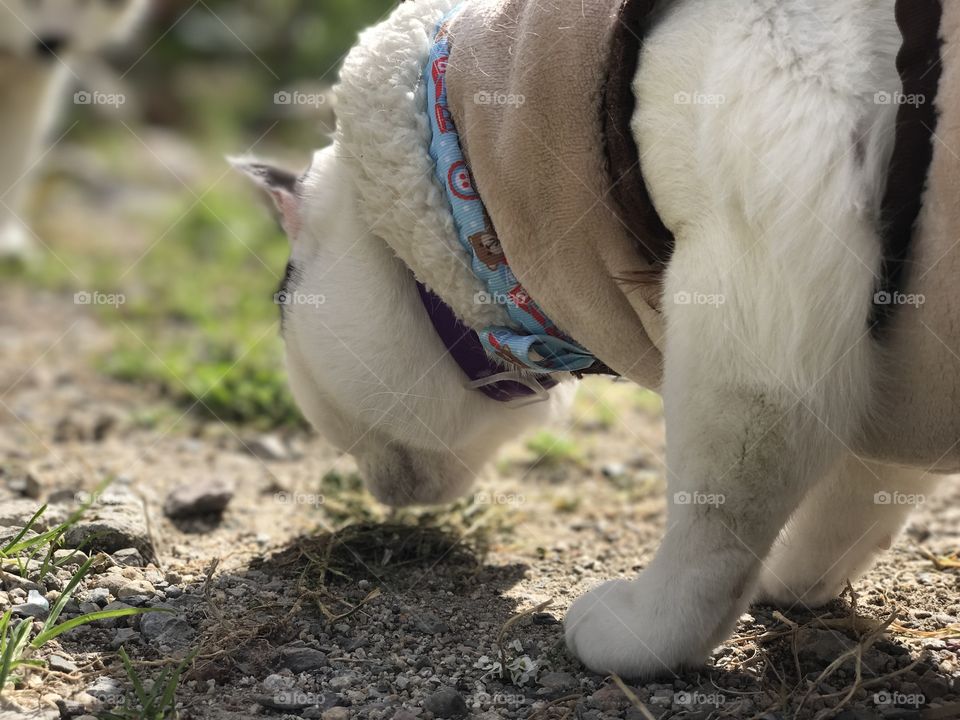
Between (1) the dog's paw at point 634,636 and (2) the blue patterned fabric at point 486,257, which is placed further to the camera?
(2) the blue patterned fabric at point 486,257

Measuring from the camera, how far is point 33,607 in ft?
7.07

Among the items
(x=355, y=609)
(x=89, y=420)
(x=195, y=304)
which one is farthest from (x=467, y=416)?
(x=195, y=304)

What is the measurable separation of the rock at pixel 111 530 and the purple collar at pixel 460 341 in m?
0.87

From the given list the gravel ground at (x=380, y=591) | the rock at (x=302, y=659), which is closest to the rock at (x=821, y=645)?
the gravel ground at (x=380, y=591)

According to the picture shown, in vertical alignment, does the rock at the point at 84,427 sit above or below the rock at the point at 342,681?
below

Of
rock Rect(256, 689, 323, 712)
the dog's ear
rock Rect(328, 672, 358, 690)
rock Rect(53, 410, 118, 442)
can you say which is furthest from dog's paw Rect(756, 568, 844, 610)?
rock Rect(53, 410, 118, 442)

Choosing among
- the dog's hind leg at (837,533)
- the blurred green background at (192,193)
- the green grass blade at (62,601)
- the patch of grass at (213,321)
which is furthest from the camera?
the blurred green background at (192,193)

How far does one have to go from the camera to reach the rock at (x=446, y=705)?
196 centimetres

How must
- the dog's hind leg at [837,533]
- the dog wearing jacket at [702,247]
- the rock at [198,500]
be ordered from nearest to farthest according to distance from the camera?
the dog wearing jacket at [702,247]
the dog's hind leg at [837,533]
the rock at [198,500]

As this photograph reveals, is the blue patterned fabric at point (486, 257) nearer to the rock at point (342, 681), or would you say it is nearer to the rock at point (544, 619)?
the rock at point (544, 619)

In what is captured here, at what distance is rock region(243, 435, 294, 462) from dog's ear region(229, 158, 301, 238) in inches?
47.4

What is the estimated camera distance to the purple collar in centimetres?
241

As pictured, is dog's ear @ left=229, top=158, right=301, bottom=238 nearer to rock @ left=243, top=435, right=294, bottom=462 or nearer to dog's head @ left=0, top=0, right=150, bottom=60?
rock @ left=243, top=435, right=294, bottom=462

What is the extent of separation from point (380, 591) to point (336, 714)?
59 centimetres
